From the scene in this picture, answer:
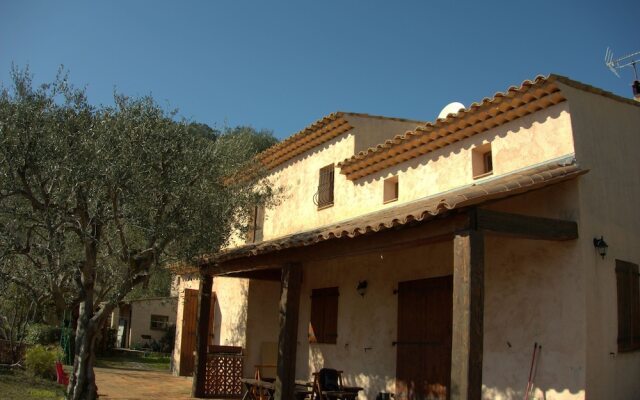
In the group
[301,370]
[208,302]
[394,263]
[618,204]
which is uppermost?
[618,204]

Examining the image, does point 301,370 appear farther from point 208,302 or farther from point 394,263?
point 394,263

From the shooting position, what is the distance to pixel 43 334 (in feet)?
70.3

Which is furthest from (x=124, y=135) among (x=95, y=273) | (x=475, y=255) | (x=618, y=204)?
(x=618, y=204)

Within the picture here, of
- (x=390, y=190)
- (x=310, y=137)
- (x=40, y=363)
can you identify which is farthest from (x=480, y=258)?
(x=40, y=363)

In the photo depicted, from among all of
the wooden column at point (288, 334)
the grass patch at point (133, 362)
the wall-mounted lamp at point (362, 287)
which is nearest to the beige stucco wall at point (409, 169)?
the wall-mounted lamp at point (362, 287)

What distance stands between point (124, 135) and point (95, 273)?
87.7 inches

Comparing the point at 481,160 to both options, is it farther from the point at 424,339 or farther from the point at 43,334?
the point at 43,334

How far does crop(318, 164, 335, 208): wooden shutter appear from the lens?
13.1 m

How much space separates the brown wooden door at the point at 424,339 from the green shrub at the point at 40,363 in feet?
25.4

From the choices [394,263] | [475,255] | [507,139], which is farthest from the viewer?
[394,263]

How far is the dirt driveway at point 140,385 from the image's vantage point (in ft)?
39.8

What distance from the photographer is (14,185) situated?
774 cm

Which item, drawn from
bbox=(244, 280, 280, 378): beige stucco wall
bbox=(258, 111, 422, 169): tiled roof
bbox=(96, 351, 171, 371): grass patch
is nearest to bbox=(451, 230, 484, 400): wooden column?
bbox=(258, 111, 422, 169): tiled roof

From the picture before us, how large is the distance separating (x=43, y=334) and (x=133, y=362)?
333 cm
